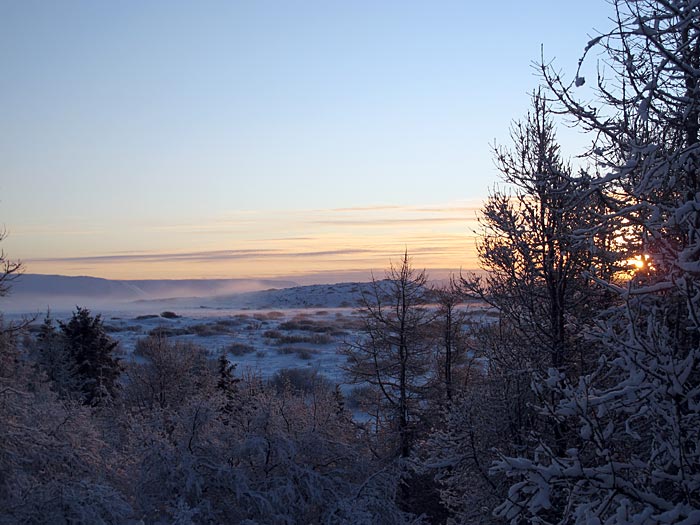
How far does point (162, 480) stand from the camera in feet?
41.1

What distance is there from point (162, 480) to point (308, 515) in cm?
303

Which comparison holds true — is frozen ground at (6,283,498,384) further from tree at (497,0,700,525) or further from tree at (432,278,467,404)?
tree at (497,0,700,525)

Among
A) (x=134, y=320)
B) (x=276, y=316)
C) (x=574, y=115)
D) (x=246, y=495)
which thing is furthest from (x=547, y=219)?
(x=276, y=316)

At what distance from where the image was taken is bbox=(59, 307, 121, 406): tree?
1364 inches

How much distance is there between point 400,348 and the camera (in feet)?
75.1

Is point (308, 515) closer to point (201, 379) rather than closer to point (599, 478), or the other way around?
point (599, 478)

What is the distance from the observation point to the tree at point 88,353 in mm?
34638

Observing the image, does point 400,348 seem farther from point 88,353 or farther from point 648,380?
point 88,353

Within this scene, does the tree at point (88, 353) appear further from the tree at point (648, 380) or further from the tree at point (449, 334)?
the tree at point (648, 380)

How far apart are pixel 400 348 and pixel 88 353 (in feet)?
68.1

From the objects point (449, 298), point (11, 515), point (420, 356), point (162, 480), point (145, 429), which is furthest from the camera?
point (449, 298)

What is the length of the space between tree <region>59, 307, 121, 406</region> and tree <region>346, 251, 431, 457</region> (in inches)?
706

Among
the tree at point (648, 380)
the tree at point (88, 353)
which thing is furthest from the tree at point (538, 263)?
the tree at point (88, 353)

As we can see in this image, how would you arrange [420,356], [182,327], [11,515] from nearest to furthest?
[11,515], [420,356], [182,327]
